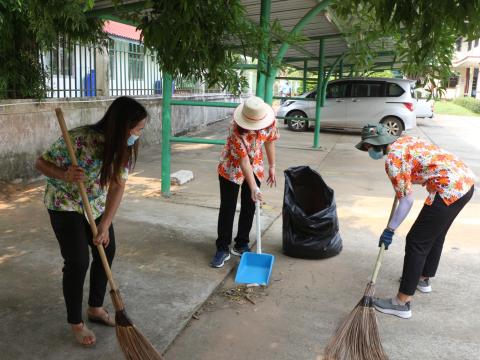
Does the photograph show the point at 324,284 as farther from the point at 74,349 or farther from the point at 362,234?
the point at 74,349

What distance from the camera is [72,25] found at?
3945mm

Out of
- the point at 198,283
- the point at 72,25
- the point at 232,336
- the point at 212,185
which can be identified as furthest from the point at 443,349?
the point at 212,185

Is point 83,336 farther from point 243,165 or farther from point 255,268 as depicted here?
point 243,165

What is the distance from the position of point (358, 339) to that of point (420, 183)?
3.51 feet

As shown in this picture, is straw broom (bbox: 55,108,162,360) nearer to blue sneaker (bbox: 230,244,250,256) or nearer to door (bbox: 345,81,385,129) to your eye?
blue sneaker (bbox: 230,244,250,256)

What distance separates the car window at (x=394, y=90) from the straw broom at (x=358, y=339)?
37.4 ft

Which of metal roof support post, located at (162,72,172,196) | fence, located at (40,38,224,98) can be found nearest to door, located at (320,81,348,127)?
fence, located at (40,38,224,98)

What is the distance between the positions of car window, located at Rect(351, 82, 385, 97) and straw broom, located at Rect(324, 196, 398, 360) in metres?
11.5

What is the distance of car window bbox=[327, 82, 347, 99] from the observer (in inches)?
551

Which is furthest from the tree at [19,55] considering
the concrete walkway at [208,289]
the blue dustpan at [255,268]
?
the blue dustpan at [255,268]

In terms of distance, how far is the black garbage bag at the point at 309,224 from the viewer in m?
3.98

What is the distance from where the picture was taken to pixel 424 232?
3.12m

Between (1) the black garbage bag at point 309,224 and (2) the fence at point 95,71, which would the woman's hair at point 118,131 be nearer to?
(1) the black garbage bag at point 309,224

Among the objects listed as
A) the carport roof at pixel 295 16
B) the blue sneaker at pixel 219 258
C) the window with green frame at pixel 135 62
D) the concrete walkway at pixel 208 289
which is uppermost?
the carport roof at pixel 295 16
